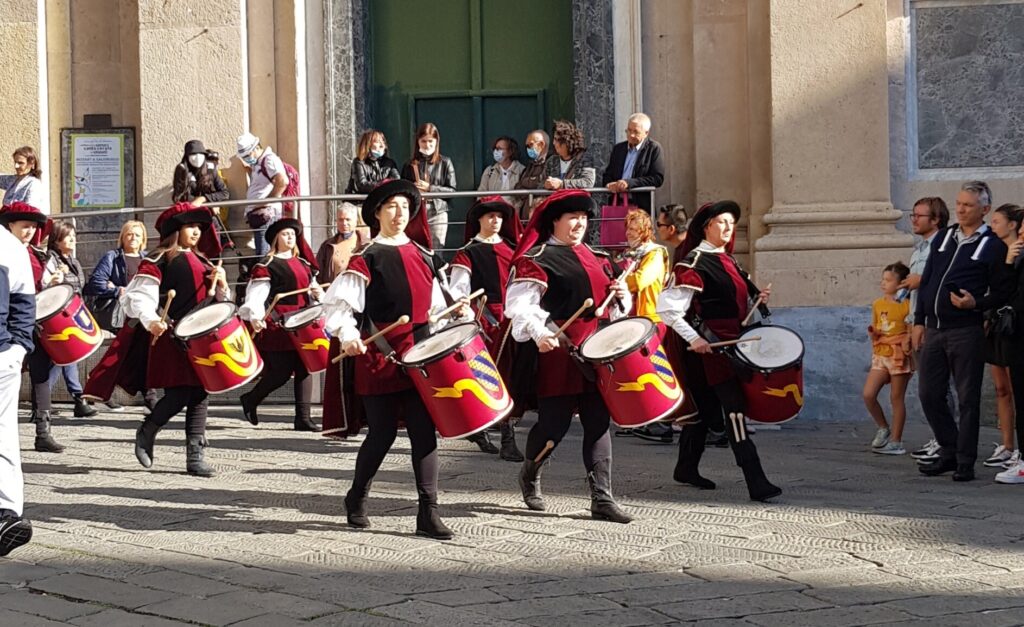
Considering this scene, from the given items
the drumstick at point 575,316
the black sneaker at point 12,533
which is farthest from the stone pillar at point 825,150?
the black sneaker at point 12,533

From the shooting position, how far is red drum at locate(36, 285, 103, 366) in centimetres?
977

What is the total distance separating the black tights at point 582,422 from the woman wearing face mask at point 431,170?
5093mm

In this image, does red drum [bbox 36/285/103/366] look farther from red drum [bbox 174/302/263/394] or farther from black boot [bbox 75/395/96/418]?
black boot [bbox 75/395/96/418]

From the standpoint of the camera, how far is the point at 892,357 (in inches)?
389

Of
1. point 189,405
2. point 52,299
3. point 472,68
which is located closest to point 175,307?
point 189,405

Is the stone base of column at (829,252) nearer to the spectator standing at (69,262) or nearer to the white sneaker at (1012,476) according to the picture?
the white sneaker at (1012,476)

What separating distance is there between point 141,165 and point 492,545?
8214mm

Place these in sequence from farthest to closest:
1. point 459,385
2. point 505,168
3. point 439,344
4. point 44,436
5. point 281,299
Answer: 1. point 505,168
2. point 281,299
3. point 44,436
4. point 439,344
5. point 459,385

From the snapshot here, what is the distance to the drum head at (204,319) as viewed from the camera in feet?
28.6

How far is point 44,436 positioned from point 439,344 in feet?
14.2

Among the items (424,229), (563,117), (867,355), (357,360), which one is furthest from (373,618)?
(563,117)

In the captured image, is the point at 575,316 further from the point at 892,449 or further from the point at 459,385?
the point at 892,449

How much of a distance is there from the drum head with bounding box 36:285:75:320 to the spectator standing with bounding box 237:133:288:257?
125 inches

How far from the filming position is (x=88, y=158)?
A: 14219 mm
